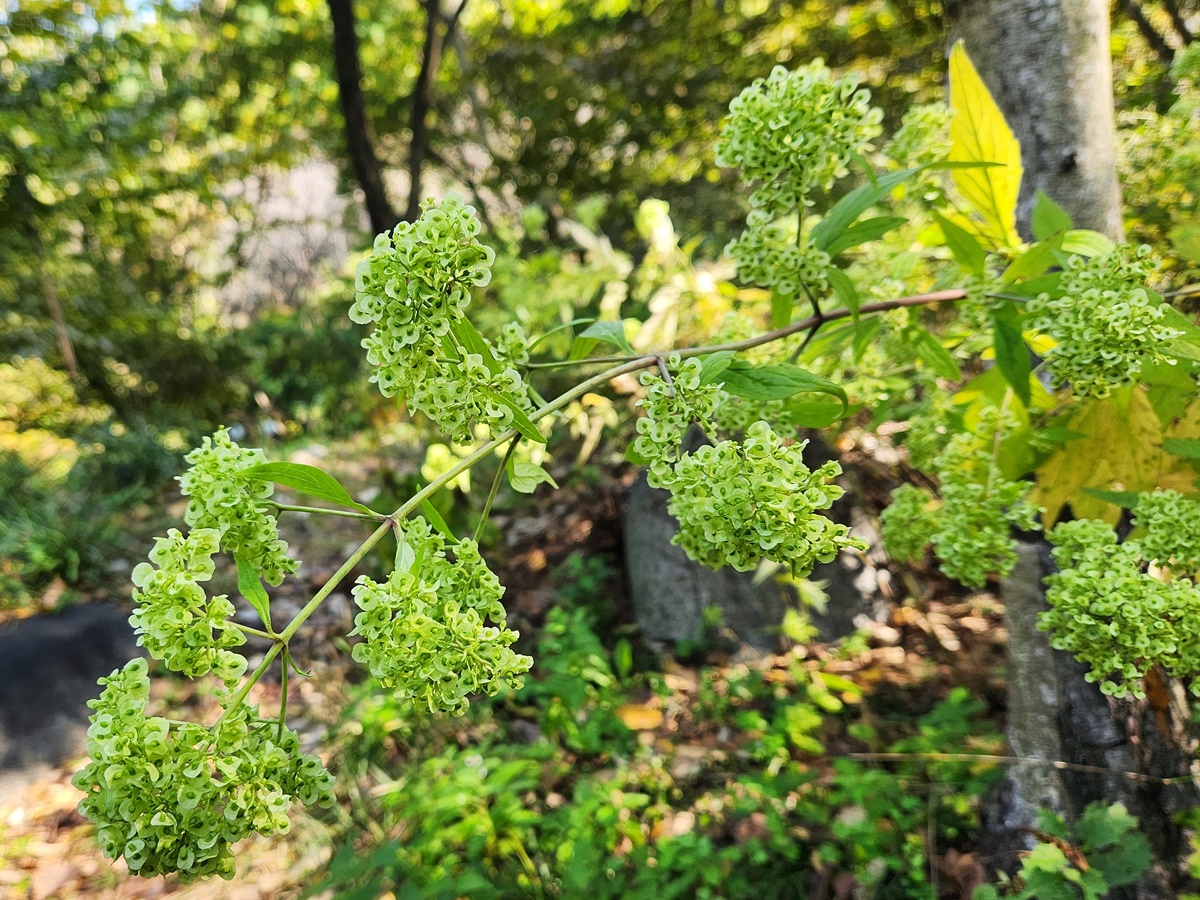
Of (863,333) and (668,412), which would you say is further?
(863,333)

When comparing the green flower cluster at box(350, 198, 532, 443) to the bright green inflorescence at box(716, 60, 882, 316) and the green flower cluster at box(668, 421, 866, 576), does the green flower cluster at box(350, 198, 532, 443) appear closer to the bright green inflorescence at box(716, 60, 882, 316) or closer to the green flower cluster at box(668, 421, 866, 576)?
the green flower cluster at box(668, 421, 866, 576)

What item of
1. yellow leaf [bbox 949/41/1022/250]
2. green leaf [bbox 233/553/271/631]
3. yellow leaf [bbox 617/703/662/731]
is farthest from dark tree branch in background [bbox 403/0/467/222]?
green leaf [bbox 233/553/271/631]

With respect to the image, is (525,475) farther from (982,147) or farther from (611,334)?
(982,147)

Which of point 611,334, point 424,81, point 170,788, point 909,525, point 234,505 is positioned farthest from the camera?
point 424,81

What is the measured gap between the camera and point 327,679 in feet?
10.5

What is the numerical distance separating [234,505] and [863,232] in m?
0.74

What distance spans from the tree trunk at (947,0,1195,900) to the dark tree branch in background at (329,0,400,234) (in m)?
3.17

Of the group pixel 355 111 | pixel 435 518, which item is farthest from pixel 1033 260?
pixel 355 111

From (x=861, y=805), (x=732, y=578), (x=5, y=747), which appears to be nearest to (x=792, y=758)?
(x=861, y=805)

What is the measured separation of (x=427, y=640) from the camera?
0.60 m

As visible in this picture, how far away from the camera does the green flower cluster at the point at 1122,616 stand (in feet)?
2.36

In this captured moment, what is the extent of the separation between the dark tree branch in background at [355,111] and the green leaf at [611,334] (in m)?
3.41

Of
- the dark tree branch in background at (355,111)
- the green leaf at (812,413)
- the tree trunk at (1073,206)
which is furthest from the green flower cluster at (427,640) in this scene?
the dark tree branch in background at (355,111)

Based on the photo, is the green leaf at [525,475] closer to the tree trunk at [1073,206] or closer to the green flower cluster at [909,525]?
the green flower cluster at [909,525]
